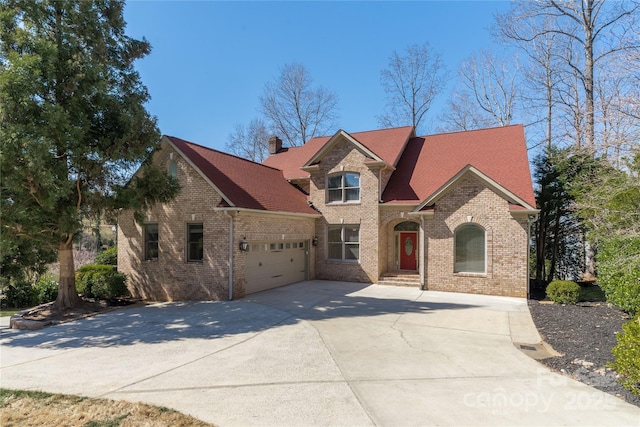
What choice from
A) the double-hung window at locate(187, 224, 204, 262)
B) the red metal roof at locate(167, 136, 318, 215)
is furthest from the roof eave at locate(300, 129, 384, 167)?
the double-hung window at locate(187, 224, 204, 262)

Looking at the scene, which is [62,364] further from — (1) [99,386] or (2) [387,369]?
(2) [387,369]

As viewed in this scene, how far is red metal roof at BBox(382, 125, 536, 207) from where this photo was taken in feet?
50.5

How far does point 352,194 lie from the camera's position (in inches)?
683

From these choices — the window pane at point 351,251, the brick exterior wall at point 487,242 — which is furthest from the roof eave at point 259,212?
the brick exterior wall at point 487,242

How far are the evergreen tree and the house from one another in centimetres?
217

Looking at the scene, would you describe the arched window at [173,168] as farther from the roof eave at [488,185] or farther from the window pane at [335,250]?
the roof eave at [488,185]

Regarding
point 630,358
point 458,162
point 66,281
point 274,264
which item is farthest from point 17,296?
point 458,162

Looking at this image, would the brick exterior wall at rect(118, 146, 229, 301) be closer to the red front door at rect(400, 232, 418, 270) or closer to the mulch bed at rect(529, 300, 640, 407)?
the red front door at rect(400, 232, 418, 270)

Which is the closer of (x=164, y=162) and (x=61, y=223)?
(x=61, y=223)

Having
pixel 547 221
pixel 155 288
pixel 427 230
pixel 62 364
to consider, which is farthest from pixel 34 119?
pixel 547 221

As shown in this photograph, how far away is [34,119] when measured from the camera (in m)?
9.11

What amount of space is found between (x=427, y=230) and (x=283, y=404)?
11.5m

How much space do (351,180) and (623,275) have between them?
426 inches

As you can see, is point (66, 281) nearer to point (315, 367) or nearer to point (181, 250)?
point (181, 250)
